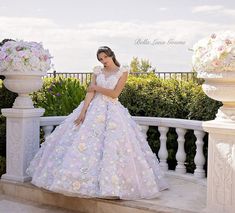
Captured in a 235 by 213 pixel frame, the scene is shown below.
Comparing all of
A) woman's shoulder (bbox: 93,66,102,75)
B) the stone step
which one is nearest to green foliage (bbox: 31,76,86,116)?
the stone step

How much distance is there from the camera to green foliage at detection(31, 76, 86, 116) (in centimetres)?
716

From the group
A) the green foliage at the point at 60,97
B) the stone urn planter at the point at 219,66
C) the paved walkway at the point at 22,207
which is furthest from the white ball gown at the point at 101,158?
the green foliage at the point at 60,97

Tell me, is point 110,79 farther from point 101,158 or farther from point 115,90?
point 101,158

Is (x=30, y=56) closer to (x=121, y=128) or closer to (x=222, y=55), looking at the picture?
(x=121, y=128)

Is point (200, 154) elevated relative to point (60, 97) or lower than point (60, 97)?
lower

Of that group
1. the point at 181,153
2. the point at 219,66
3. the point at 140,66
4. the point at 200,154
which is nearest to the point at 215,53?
the point at 219,66

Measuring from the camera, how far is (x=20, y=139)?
5121mm

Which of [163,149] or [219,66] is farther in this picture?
[163,149]

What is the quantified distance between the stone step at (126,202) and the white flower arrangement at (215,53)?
50.4 inches

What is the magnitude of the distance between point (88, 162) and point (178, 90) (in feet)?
7.07

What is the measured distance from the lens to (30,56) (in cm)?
499

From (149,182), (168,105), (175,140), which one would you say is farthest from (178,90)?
(149,182)

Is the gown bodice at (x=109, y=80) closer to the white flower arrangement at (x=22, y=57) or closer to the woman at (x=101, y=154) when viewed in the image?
the woman at (x=101, y=154)

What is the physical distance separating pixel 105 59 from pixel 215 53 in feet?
4.95
